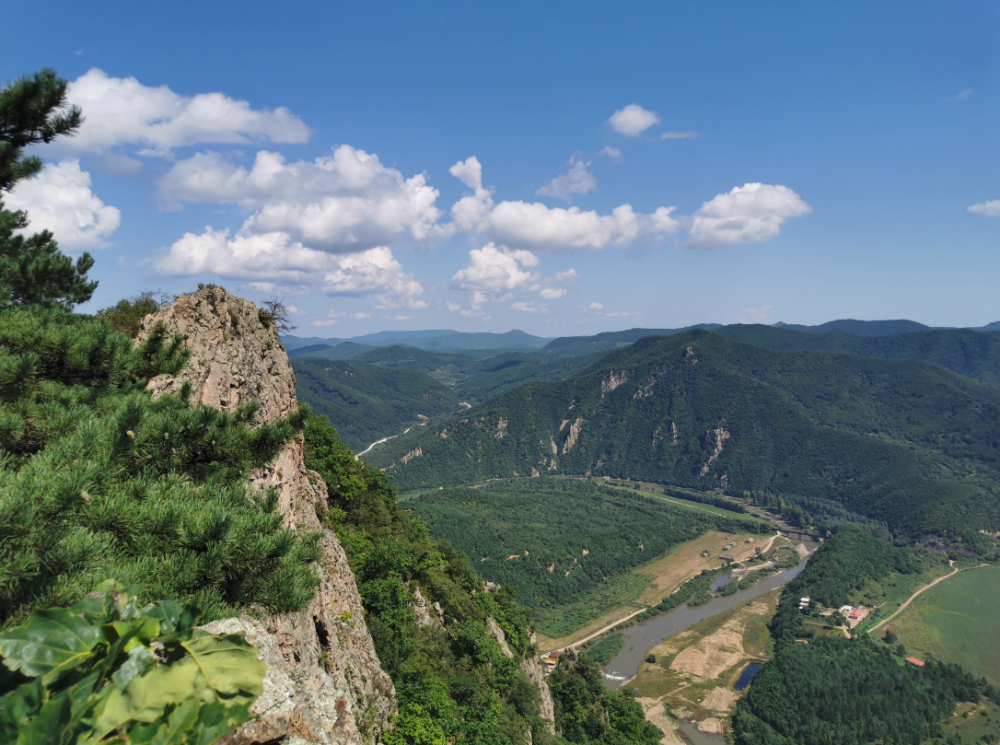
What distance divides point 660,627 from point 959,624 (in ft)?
196

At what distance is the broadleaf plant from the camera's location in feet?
7.76

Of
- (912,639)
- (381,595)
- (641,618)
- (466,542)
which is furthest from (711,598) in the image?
(381,595)

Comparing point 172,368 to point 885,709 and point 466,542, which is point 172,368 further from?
point 466,542

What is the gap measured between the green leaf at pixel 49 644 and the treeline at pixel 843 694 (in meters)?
85.8

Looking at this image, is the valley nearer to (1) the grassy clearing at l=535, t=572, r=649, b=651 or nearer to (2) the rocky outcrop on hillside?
(1) the grassy clearing at l=535, t=572, r=649, b=651

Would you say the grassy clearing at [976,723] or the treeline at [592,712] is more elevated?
the treeline at [592,712]

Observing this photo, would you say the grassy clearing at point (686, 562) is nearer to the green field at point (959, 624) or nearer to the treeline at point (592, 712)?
the green field at point (959, 624)

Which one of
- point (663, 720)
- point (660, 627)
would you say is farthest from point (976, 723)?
point (660, 627)

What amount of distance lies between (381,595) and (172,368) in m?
15.6

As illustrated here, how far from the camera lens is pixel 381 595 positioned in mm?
23594

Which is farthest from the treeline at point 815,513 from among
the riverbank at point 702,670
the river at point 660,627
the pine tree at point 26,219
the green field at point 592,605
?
the pine tree at point 26,219

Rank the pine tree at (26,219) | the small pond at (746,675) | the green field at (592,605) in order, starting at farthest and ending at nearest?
the green field at (592,605) → the small pond at (746,675) → the pine tree at (26,219)

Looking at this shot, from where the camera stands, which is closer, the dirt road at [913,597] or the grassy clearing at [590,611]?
the dirt road at [913,597]

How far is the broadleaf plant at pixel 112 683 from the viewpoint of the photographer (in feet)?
7.76
